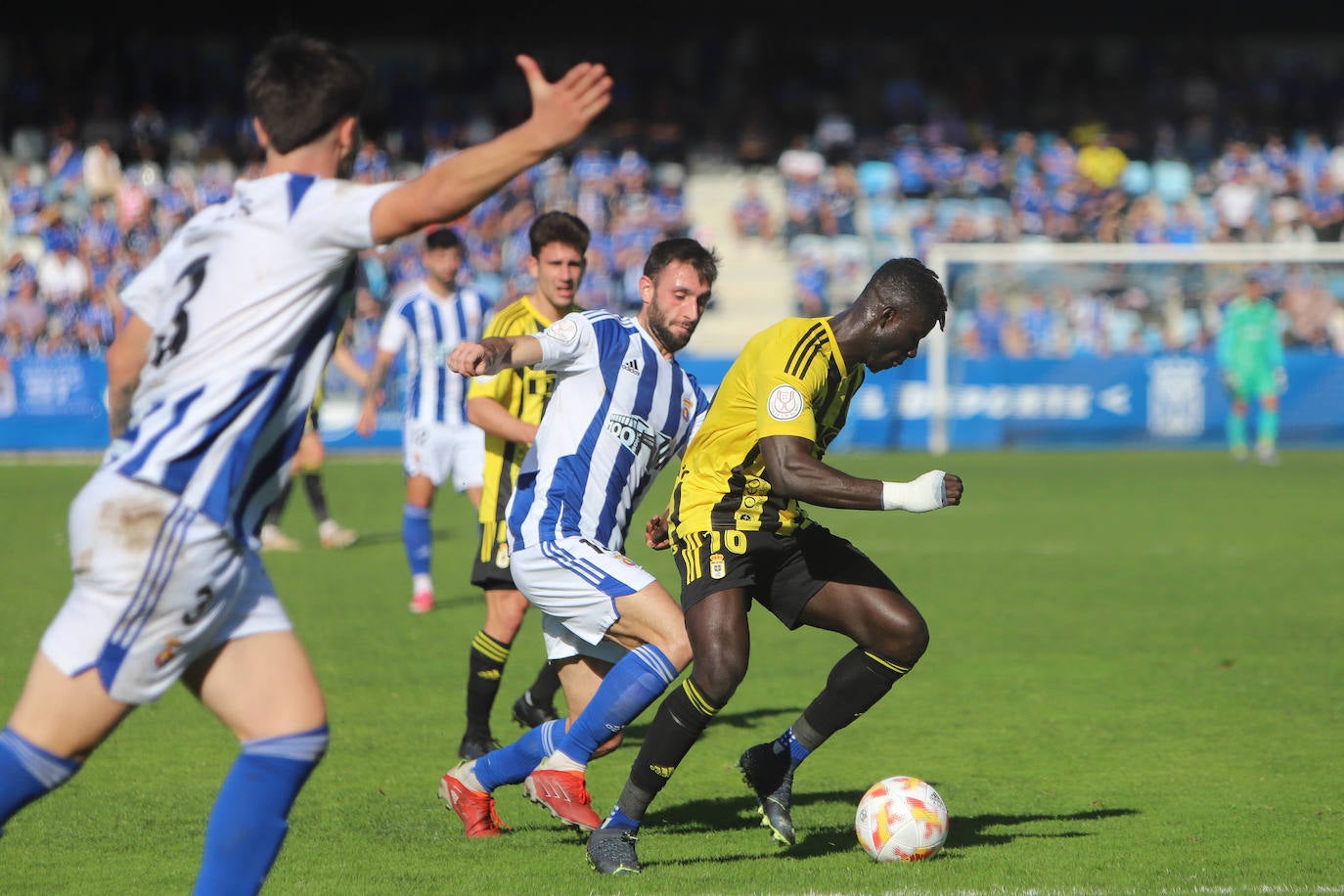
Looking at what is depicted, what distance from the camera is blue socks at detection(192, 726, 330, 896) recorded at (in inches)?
135

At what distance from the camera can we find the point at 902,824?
5.05 m

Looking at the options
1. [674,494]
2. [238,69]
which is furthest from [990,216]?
[674,494]

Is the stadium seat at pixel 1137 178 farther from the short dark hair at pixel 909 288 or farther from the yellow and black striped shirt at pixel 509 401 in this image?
the short dark hair at pixel 909 288

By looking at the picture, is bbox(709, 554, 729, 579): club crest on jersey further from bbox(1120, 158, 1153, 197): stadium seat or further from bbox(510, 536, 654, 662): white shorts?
bbox(1120, 158, 1153, 197): stadium seat

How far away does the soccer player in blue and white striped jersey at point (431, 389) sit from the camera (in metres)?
10.3

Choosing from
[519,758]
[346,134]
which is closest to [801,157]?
[519,758]

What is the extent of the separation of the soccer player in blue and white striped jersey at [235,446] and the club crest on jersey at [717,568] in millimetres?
1867

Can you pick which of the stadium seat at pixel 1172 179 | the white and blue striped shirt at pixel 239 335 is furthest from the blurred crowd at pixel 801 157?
the white and blue striped shirt at pixel 239 335

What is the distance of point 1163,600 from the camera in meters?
10.5

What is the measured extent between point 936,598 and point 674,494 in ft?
17.9

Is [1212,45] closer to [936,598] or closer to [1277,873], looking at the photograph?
[936,598]

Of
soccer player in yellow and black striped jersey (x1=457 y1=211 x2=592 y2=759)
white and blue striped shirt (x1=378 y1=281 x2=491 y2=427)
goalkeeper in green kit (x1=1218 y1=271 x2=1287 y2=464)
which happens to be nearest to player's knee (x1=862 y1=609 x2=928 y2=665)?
soccer player in yellow and black striped jersey (x1=457 y1=211 x2=592 y2=759)

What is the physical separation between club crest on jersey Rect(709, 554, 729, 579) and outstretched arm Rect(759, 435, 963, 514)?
1.20ft

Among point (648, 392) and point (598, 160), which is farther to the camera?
point (598, 160)
